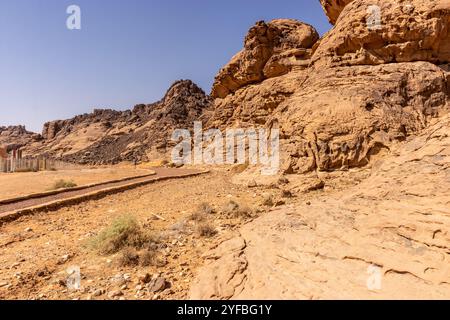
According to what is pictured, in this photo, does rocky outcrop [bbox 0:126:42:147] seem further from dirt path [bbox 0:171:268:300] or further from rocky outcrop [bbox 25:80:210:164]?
dirt path [bbox 0:171:268:300]

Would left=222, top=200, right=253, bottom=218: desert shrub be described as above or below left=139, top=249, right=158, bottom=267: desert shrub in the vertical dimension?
above

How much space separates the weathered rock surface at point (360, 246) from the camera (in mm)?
2742

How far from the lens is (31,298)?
374 centimetres

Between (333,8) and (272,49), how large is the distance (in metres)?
10.3

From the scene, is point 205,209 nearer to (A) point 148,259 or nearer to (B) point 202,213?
(B) point 202,213

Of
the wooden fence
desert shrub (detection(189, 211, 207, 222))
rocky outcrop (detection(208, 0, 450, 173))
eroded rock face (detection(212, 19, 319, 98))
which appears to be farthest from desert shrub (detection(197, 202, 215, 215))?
the wooden fence

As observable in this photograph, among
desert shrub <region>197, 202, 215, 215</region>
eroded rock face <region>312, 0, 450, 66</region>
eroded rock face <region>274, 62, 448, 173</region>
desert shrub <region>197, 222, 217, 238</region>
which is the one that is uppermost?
eroded rock face <region>312, 0, 450, 66</region>

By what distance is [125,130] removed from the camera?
72062 mm

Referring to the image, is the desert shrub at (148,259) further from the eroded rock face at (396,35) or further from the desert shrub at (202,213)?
the eroded rock face at (396,35)

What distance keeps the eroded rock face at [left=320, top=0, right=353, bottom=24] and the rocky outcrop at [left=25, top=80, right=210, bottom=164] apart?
33465mm

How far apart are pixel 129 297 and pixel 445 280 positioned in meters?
3.36

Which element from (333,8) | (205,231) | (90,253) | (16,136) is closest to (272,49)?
(333,8)

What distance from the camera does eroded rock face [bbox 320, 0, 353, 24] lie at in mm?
18237
